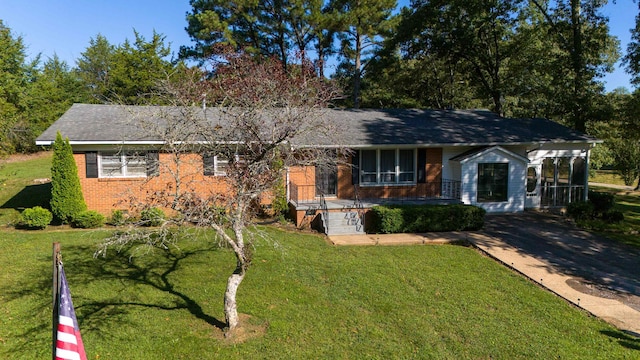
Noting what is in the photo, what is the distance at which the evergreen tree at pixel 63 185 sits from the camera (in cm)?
1262

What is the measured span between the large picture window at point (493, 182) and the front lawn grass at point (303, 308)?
21.2ft

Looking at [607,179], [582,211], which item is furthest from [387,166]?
[607,179]

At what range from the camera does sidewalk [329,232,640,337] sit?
7.51 meters

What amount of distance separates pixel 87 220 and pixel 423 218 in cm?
1093

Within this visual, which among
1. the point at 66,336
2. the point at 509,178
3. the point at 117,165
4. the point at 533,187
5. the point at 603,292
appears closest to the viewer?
the point at 66,336

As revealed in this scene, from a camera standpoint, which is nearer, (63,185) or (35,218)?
(35,218)

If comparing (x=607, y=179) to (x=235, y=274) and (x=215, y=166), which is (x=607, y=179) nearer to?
(x=215, y=166)

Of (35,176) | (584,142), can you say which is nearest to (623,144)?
(584,142)

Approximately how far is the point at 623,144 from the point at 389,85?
17780mm

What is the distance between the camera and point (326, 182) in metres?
15.9

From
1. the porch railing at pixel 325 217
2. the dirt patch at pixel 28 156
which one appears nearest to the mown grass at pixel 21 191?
the dirt patch at pixel 28 156

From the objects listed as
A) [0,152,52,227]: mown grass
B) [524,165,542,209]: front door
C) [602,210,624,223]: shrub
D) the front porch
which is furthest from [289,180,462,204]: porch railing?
[0,152,52,227]: mown grass

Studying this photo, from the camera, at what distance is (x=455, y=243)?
1202cm

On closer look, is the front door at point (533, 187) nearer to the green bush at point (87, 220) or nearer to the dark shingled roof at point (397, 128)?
the dark shingled roof at point (397, 128)
